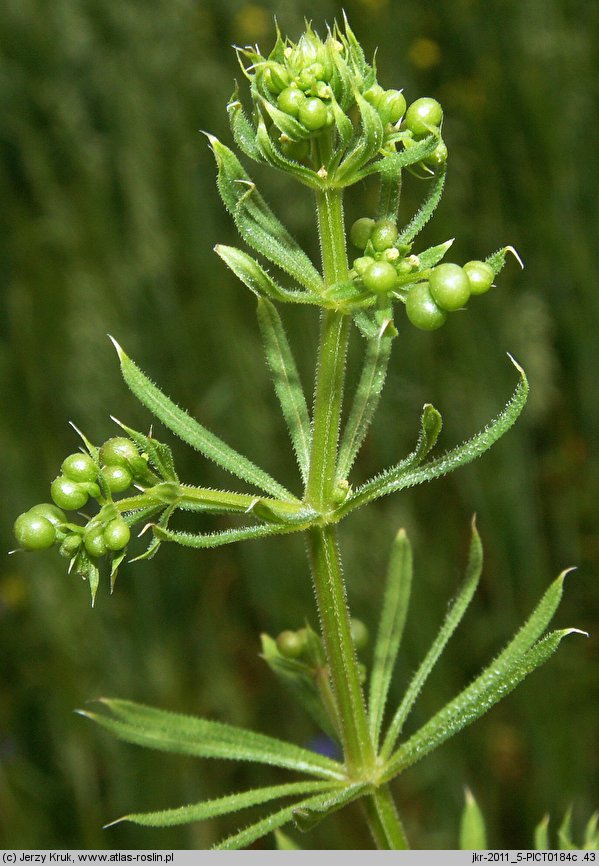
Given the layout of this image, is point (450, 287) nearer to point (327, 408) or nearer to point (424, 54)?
point (327, 408)

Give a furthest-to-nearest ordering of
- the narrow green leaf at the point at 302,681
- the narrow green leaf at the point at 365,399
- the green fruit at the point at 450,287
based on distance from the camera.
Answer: the narrow green leaf at the point at 302,681 < the narrow green leaf at the point at 365,399 < the green fruit at the point at 450,287

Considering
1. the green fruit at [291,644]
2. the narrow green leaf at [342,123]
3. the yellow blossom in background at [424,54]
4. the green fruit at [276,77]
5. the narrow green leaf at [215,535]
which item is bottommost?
the green fruit at [291,644]

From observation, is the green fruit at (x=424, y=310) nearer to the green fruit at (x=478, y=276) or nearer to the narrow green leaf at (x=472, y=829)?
the green fruit at (x=478, y=276)

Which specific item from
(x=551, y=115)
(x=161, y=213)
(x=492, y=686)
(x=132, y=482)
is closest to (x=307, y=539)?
(x=132, y=482)

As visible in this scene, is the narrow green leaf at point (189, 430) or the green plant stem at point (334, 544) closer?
the green plant stem at point (334, 544)

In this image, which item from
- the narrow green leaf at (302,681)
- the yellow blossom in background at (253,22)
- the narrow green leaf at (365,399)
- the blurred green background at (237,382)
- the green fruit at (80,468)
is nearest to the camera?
the green fruit at (80,468)

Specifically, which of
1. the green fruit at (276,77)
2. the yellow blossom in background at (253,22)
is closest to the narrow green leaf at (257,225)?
the green fruit at (276,77)

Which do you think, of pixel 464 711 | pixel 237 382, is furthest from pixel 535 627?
pixel 237 382
